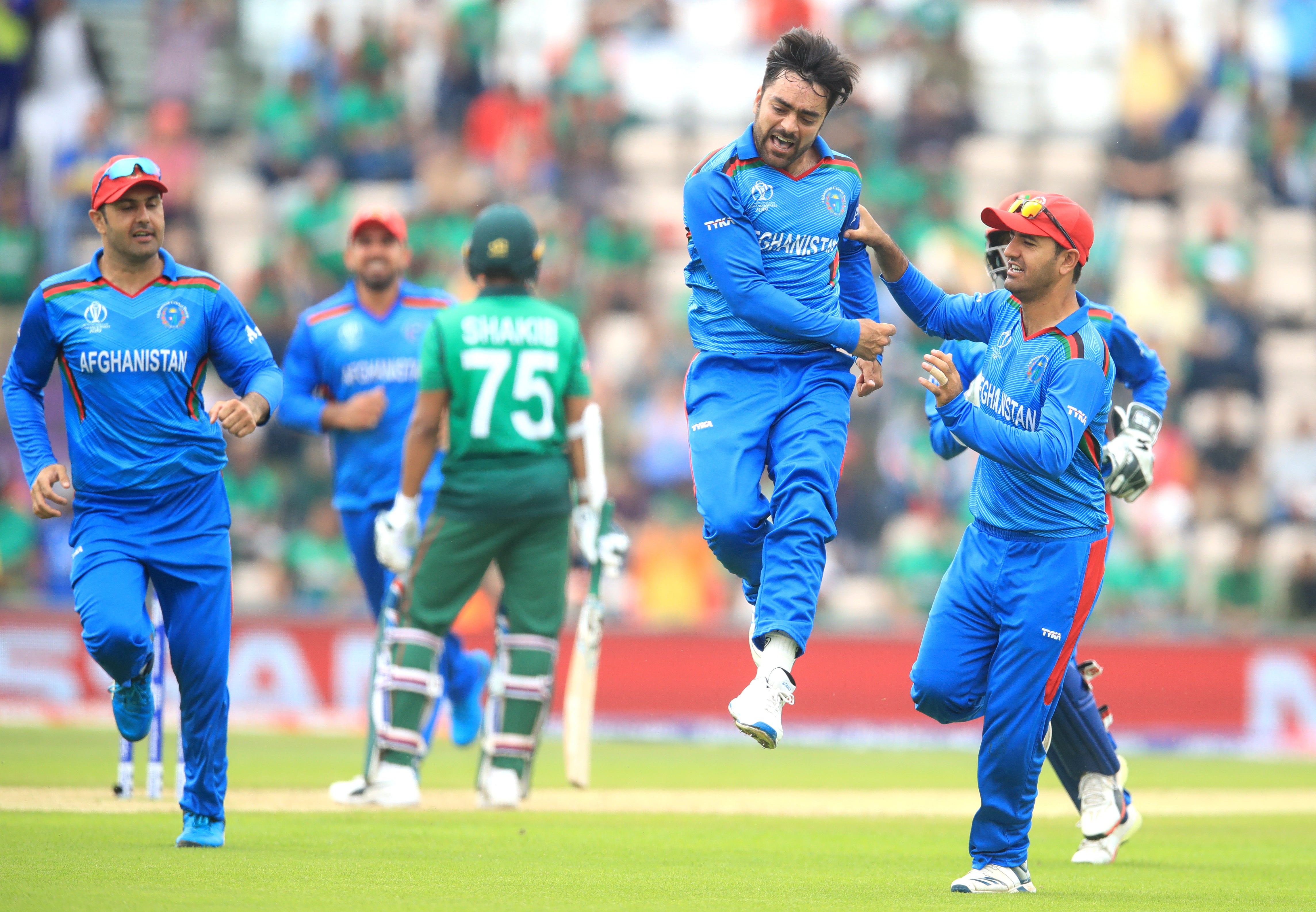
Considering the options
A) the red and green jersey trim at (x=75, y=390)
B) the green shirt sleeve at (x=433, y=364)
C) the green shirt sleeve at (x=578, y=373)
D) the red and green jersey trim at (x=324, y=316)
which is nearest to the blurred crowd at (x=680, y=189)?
the red and green jersey trim at (x=324, y=316)

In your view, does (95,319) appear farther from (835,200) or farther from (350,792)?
(350,792)

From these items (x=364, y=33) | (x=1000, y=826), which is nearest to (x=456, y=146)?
(x=364, y=33)

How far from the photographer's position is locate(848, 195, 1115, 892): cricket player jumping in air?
6852 mm

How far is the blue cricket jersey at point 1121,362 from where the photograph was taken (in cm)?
777

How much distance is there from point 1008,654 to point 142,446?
364cm

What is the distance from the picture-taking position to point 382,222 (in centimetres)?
1033

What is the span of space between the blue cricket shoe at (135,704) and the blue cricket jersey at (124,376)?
799mm

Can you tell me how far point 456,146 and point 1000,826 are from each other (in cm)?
1424

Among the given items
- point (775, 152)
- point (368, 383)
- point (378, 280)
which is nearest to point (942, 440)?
point (775, 152)

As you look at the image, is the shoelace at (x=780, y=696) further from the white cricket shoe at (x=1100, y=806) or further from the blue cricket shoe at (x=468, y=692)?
the blue cricket shoe at (x=468, y=692)

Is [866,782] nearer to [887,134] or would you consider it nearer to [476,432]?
[476,432]

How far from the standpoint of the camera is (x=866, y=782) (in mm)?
12188

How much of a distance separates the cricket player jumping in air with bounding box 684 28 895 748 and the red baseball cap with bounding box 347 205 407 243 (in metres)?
3.38

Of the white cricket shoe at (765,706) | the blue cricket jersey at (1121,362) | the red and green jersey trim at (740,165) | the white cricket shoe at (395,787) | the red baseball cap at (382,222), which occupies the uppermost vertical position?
the red and green jersey trim at (740,165)
